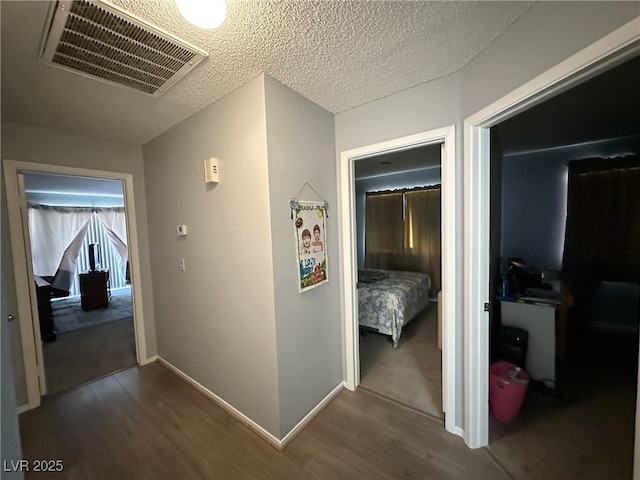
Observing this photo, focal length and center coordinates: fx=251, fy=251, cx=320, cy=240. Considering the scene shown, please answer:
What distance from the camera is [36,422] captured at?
1934 mm

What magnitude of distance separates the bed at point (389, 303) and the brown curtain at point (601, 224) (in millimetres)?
1825

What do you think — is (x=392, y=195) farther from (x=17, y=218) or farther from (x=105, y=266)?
(x=105, y=266)

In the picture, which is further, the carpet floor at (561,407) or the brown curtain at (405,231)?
the brown curtain at (405,231)

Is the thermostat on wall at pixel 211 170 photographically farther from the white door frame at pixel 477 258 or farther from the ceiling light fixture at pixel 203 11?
the white door frame at pixel 477 258

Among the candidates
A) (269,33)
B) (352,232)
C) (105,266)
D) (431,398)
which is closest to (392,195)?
(352,232)

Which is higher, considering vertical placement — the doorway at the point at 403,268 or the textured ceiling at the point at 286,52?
the textured ceiling at the point at 286,52

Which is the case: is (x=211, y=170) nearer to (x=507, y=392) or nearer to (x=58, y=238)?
(x=507, y=392)

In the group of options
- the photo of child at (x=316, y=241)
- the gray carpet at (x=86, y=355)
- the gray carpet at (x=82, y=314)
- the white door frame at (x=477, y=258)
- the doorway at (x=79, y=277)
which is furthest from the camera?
the gray carpet at (x=82, y=314)

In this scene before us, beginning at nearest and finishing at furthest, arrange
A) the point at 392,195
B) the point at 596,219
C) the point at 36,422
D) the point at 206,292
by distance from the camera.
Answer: the point at 36,422 → the point at 206,292 → the point at 596,219 → the point at 392,195

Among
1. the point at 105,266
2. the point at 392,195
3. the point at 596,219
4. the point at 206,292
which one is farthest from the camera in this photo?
the point at 105,266

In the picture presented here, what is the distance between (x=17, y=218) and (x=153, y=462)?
2205mm

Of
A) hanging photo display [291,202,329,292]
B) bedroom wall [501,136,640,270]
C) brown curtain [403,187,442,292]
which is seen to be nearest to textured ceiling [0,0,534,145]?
hanging photo display [291,202,329,292]

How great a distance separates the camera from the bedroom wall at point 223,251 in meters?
1.62

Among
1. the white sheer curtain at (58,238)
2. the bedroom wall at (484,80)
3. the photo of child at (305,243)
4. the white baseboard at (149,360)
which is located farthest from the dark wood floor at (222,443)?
the white sheer curtain at (58,238)
